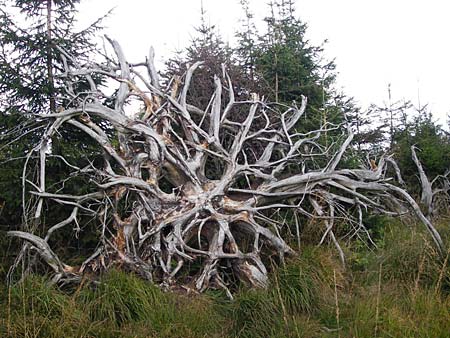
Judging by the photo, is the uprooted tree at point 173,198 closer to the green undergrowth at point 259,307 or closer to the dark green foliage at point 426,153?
the green undergrowth at point 259,307

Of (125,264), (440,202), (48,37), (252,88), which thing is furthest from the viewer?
(252,88)

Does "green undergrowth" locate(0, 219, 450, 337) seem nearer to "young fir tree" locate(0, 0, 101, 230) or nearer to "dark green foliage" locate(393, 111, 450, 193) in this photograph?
"young fir tree" locate(0, 0, 101, 230)

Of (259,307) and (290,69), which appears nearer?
(259,307)

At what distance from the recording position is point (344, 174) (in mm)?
6074

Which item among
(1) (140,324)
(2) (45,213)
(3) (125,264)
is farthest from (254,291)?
(2) (45,213)

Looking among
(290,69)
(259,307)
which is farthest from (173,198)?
(290,69)

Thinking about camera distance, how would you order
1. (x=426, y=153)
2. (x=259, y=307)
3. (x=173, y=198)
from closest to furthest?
(x=259, y=307) < (x=173, y=198) < (x=426, y=153)

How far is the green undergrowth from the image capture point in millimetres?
3730

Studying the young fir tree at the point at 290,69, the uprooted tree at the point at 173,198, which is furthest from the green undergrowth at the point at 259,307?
the young fir tree at the point at 290,69

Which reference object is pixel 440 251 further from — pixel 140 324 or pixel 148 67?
pixel 148 67

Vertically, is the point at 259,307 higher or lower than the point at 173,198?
lower

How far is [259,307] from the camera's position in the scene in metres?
4.06

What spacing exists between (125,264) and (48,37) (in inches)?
136

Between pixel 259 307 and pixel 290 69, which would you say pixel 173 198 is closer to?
pixel 259 307
